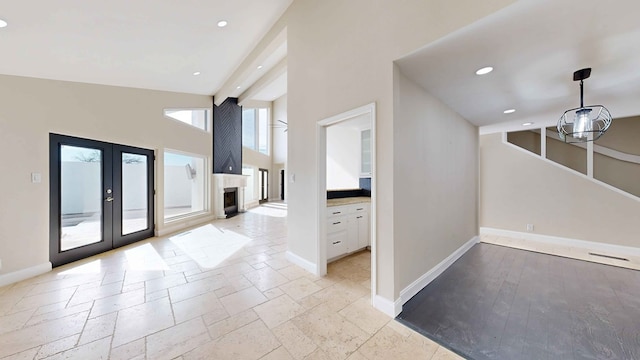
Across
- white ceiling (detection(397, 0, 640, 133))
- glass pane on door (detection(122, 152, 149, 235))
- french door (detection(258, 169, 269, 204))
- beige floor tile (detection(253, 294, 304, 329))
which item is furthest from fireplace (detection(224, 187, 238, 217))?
white ceiling (detection(397, 0, 640, 133))

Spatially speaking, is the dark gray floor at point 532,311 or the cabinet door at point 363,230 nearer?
the dark gray floor at point 532,311

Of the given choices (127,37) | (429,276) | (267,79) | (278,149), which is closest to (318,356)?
(429,276)

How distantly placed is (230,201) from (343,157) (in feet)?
16.1

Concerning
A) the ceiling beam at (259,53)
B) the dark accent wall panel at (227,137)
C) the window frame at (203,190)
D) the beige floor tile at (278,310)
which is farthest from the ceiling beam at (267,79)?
the beige floor tile at (278,310)

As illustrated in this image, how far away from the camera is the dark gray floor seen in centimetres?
177

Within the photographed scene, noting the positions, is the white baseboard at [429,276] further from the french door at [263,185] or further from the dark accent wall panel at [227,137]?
the french door at [263,185]

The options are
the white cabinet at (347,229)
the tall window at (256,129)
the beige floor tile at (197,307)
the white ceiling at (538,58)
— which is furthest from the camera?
the tall window at (256,129)

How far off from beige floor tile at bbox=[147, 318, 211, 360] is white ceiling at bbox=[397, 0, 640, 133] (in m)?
2.96

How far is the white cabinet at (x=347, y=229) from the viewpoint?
11.1 feet

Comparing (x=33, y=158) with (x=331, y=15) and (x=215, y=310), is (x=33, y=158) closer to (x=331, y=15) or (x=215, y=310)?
(x=215, y=310)

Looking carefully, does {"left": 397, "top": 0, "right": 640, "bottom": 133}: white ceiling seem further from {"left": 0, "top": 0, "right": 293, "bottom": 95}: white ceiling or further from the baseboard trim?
{"left": 0, "top": 0, "right": 293, "bottom": 95}: white ceiling

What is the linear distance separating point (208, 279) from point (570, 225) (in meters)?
6.45

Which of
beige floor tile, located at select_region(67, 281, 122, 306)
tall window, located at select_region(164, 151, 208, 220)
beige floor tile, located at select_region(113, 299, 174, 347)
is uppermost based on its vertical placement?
tall window, located at select_region(164, 151, 208, 220)

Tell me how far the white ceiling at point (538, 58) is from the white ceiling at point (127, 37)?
8.96 ft
